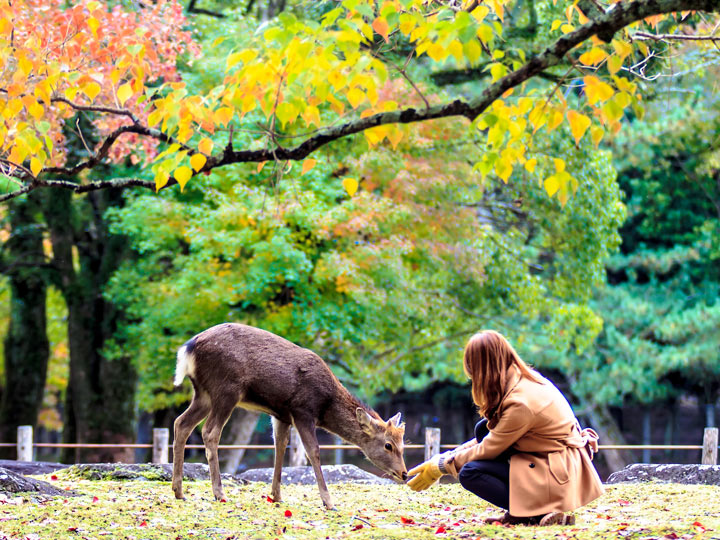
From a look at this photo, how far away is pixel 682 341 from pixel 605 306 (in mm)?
2278

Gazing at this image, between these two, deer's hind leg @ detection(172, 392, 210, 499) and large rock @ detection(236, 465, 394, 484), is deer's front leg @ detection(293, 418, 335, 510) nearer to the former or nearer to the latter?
deer's hind leg @ detection(172, 392, 210, 499)

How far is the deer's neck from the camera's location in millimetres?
6910

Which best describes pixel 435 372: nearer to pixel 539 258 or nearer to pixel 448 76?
pixel 539 258

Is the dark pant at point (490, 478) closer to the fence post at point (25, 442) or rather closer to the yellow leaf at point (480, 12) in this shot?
the yellow leaf at point (480, 12)

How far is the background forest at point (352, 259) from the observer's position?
13.6 m

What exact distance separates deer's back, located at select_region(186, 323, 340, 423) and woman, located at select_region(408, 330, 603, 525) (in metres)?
2.24

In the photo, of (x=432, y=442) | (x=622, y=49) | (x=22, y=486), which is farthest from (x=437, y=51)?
(x=432, y=442)

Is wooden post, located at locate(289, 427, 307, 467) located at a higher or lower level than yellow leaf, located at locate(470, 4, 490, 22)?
lower

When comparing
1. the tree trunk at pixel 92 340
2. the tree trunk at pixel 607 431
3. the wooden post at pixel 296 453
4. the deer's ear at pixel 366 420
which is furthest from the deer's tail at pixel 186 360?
the tree trunk at pixel 607 431

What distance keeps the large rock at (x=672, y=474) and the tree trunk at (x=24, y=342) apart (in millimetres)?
13506

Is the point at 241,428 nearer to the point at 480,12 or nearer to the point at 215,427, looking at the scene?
the point at 215,427

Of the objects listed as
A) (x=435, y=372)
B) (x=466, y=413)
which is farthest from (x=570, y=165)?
(x=466, y=413)

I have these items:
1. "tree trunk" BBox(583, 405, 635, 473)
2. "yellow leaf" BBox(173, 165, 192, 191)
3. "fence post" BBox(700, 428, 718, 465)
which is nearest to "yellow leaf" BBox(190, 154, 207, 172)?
"yellow leaf" BBox(173, 165, 192, 191)

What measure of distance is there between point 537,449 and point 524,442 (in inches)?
3.3
